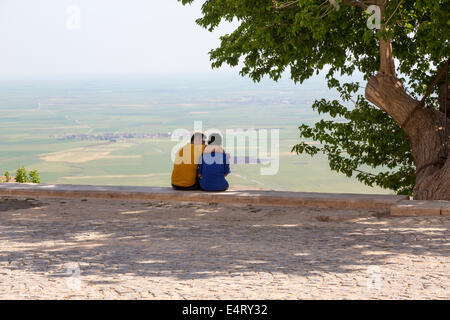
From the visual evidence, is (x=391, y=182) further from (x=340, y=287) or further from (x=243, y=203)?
(x=340, y=287)

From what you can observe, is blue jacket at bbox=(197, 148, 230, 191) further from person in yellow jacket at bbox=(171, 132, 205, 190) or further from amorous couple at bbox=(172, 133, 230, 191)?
person in yellow jacket at bbox=(171, 132, 205, 190)

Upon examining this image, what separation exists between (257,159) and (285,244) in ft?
433

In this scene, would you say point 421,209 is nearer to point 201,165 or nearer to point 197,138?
point 201,165

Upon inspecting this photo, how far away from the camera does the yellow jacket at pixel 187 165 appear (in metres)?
11.7

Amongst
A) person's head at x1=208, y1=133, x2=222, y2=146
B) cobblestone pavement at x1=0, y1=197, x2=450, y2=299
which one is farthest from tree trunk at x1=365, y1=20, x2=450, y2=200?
person's head at x1=208, y1=133, x2=222, y2=146

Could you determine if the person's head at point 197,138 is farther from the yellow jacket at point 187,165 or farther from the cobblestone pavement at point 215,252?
the cobblestone pavement at point 215,252

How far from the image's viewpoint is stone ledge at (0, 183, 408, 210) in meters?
10.6

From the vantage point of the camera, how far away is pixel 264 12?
468 inches

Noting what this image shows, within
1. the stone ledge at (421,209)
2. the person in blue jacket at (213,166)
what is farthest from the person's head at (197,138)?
the stone ledge at (421,209)

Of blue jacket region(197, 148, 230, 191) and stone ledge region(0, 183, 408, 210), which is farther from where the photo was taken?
blue jacket region(197, 148, 230, 191)

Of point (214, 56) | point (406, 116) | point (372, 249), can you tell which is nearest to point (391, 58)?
point (406, 116)

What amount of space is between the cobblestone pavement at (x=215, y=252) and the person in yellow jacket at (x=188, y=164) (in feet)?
2.03

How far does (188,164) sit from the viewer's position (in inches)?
461

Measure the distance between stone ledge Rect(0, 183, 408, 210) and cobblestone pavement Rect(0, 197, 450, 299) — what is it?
23 cm
